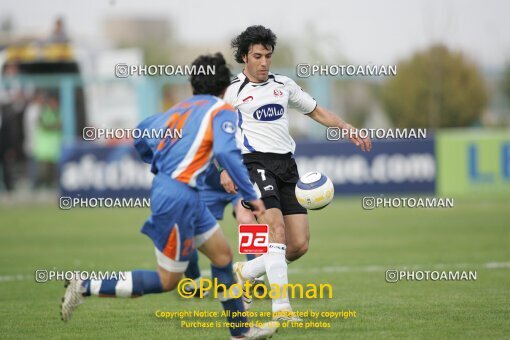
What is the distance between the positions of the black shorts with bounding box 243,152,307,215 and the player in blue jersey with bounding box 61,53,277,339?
66.0 inches

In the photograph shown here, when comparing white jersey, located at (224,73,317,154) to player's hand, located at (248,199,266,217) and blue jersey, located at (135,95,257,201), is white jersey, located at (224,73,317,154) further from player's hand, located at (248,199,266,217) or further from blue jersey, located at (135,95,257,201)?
player's hand, located at (248,199,266,217)

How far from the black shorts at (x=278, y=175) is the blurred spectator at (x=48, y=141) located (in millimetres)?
18666

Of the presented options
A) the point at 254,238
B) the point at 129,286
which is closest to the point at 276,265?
the point at 254,238

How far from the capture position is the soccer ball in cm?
888

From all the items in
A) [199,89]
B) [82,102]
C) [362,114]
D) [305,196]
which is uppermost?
[199,89]

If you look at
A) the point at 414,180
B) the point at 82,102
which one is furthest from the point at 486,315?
the point at 82,102

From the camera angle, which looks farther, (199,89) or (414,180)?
(414,180)

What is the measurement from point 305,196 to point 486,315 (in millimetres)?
1977

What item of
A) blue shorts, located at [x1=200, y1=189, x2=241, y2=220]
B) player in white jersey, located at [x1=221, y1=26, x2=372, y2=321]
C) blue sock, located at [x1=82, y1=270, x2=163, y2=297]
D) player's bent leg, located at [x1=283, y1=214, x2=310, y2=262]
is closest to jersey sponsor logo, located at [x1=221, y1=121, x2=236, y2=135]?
blue sock, located at [x1=82, y1=270, x2=163, y2=297]

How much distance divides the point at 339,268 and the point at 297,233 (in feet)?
12.6

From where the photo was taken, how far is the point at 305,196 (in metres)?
8.90

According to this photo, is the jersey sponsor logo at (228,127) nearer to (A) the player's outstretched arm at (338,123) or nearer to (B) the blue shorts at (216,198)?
(A) the player's outstretched arm at (338,123)

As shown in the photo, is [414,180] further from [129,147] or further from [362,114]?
[362,114]

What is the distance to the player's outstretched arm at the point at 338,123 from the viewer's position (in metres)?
9.09
